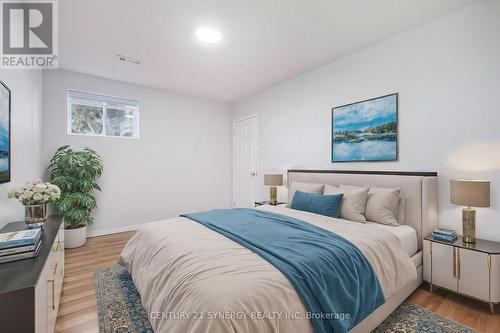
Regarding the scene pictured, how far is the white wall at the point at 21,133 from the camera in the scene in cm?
196

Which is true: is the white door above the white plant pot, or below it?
above

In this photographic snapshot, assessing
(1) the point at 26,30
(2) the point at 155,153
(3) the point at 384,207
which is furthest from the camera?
(2) the point at 155,153

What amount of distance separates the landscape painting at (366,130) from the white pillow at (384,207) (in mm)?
477

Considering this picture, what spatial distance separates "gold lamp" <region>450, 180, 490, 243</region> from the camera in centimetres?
190

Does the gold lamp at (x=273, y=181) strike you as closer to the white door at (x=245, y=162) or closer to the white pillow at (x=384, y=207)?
the white door at (x=245, y=162)

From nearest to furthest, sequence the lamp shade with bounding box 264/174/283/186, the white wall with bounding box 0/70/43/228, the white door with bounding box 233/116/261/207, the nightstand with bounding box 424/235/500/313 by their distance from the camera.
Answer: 1. the nightstand with bounding box 424/235/500/313
2. the white wall with bounding box 0/70/43/228
3. the lamp shade with bounding box 264/174/283/186
4. the white door with bounding box 233/116/261/207

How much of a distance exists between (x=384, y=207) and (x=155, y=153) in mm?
3839

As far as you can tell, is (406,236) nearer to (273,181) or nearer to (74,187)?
(273,181)

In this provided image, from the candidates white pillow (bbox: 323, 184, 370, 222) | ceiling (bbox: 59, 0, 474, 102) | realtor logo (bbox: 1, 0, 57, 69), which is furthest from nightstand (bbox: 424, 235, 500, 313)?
realtor logo (bbox: 1, 0, 57, 69)

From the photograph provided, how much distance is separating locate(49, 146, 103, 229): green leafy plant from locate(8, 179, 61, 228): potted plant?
138cm

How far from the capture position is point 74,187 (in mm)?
3363

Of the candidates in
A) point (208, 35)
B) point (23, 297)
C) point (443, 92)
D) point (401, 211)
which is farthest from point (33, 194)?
point (443, 92)

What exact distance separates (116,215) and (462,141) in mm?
4823

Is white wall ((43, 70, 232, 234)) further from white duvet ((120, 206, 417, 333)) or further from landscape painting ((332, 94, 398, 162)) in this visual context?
landscape painting ((332, 94, 398, 162))
